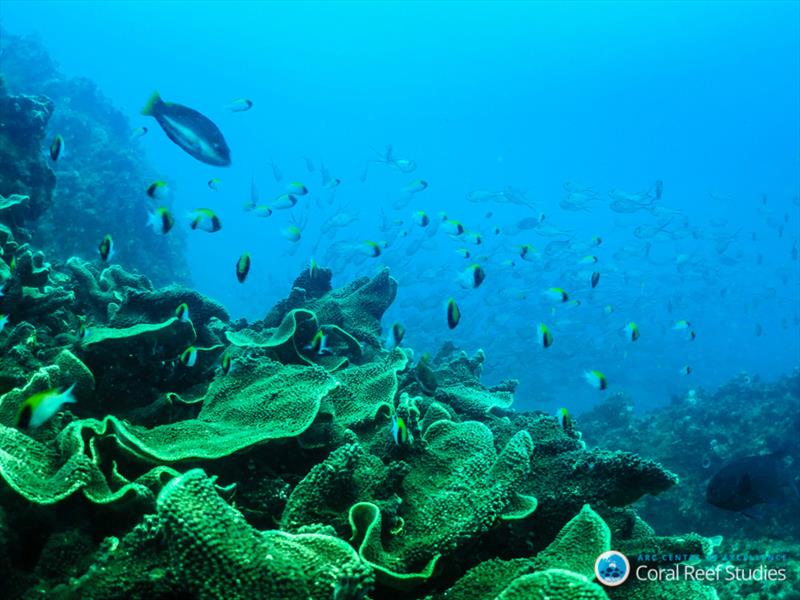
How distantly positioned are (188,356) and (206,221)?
2.45 metres

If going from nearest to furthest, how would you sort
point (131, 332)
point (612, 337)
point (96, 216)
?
point (131, 332)
point (96, 216)
point (612, 337)

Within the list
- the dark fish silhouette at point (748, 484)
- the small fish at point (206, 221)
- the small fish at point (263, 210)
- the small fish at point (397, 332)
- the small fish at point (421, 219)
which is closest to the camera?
the dark fish silhouette at point (748, 484)

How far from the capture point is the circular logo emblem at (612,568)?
2375 mm

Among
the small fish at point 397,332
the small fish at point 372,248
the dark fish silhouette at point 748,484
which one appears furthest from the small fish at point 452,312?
the small fish at point 372,248

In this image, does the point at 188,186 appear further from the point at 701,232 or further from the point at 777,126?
the point at 777,126

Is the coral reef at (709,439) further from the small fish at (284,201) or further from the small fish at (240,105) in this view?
the small fish at (240,105)

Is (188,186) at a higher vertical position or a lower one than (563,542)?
higher

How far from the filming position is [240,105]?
405 inches

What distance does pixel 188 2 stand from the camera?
5123 inches

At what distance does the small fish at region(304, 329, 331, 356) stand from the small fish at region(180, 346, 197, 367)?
116 cm

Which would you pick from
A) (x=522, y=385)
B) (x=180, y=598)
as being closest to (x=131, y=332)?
(x=180, y=598)

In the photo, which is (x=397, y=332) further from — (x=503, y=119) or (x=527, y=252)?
(x=503, y=119)

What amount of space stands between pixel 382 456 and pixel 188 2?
162 m

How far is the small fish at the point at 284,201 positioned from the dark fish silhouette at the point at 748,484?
9.07 meters
